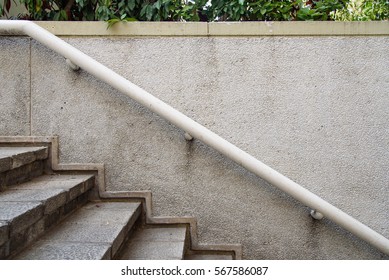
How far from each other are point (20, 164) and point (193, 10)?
164cm

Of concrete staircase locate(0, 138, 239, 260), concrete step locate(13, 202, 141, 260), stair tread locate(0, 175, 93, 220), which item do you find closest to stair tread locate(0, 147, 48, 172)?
concrete staircase locate(0, 138, 239, 260)

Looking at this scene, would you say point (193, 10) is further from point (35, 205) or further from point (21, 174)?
point (35, 205)

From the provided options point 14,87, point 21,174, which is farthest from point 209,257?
point 14,87

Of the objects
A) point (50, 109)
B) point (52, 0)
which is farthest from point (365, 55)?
point (52, 0)

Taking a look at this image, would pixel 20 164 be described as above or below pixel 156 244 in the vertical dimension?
above

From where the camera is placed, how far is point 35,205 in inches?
61.0

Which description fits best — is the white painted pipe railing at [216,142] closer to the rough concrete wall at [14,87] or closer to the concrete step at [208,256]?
the rough concrete wall at [14,87]

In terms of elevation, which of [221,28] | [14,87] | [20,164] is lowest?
[20,164]

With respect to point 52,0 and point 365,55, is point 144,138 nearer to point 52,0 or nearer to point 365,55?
point 52,0

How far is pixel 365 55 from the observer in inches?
91.9

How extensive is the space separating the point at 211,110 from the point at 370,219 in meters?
1.36

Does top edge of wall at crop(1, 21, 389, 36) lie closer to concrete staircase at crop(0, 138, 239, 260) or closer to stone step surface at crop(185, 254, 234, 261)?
concrete staircase at crop(0, 138, 239, 260)

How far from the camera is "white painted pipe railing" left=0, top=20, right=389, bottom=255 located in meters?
2.11

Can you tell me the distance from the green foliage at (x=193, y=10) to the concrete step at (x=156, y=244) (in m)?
1.47
